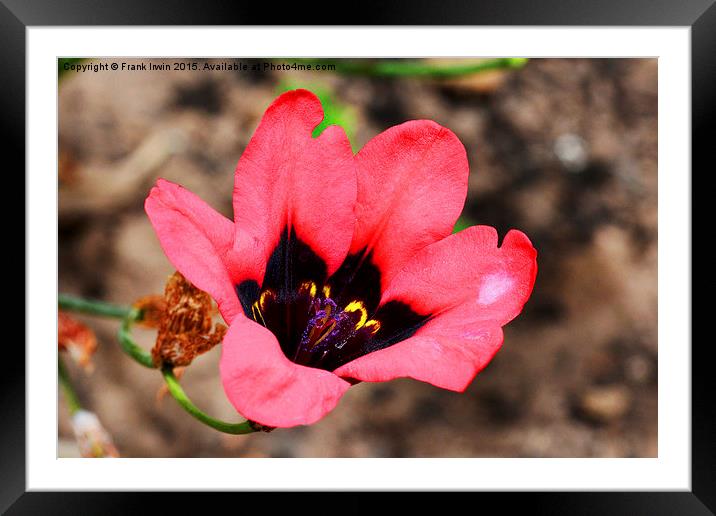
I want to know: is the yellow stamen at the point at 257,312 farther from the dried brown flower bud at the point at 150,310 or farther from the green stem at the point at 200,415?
the dried brown flower bud at the point at 150,310

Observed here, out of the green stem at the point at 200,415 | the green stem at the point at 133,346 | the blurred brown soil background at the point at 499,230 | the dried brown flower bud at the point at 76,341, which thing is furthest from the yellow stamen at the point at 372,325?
the blurred brown soil background at the point at 499,230

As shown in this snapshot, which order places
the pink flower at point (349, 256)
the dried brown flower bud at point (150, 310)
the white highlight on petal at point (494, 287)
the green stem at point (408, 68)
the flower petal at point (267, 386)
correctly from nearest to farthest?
the flower petal at point (267, 386) < the pink flower at point (349, 256) < the white highlight on petal at point (494, 287) < the dried brown flower bud at point (150, 310) < the green stem at point (408, 68)

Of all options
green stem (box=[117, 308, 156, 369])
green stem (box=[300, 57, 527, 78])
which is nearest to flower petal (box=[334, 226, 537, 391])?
green stem (box=[117, 308, 156, 369])

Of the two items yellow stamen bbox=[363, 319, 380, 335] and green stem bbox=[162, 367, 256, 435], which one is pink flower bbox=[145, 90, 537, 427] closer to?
yellow stamen bbox=[363, 319, 380, 335]

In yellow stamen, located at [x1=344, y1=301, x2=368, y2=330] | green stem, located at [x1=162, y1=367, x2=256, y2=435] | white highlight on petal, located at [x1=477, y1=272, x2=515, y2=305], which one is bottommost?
green stem, located at [x1=162, y1=367, x2=256, y2=435]

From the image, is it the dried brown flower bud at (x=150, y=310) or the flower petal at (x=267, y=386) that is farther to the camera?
the dried brown flower bud at (x=150, y=310)

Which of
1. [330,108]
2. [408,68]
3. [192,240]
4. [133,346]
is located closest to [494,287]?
[192,240]

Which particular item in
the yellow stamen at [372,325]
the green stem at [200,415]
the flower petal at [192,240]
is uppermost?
the flower petal at [192,240]
